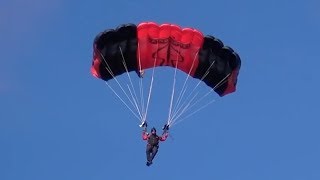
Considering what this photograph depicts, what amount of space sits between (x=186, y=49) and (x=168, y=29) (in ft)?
2.79

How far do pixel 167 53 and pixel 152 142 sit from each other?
3.40 m

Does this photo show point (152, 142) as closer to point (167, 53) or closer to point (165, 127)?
point (165, 127)

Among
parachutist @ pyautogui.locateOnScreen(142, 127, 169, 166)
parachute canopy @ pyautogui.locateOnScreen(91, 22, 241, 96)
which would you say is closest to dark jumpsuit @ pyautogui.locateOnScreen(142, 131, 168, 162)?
parachutist @ pyautogui.locateOnScreen(142, 127, 169, 166)

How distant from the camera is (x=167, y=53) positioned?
34219 mm

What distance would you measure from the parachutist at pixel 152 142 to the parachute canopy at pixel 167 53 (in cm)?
270

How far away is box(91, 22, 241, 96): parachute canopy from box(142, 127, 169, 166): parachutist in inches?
106

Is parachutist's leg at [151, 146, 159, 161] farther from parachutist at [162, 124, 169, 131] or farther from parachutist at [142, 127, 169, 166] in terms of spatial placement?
parachutist at [162, 124, 169, 131]

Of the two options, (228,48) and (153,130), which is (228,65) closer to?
(228,48)

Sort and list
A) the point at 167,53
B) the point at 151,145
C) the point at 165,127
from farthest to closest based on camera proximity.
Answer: the point at 167,53 → the point at 165,127 → the point at 151,145

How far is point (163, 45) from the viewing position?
3394 centimetres

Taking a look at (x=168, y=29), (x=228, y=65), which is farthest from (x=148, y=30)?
(x=228, y=65)

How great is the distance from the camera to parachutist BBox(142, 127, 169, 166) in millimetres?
32125

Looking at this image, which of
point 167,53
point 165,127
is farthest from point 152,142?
point 167,53

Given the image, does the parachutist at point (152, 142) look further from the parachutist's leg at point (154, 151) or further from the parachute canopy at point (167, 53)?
the parachute canopy at point (167, 53)
